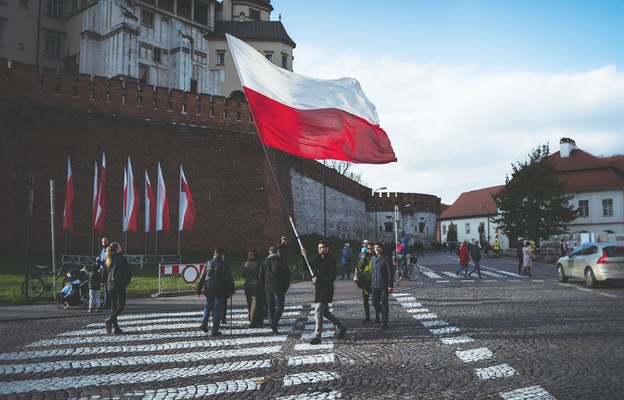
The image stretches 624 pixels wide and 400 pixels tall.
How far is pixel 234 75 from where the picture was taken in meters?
51.8

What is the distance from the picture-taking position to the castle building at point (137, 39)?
4394 centimetres

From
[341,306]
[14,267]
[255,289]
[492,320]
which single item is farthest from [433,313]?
[14,267]

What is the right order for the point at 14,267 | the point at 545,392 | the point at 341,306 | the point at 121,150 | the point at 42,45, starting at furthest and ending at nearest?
the point at 42,45 → the point at 121,150 → the point at 14,267 → the point at 341,306 → the point at 545,392

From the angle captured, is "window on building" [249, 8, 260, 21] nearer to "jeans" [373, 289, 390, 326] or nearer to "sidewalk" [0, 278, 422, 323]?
"sidewalk" [0, 278, 422, 323]

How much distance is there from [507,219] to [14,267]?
38.7m

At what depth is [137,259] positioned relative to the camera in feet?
98.9

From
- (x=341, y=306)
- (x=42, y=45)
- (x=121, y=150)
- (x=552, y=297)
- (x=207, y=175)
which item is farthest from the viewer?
(x=42, y=45)

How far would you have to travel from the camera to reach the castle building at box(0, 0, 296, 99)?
144 feet

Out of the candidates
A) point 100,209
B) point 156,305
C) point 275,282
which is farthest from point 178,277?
point 275,282

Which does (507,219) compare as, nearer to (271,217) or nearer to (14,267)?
(271,217)

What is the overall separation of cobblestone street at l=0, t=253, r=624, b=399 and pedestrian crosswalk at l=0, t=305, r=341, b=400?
0.02 metres

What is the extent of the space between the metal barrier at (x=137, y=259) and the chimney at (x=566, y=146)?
4829 centimetres

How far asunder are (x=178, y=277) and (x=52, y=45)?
118 ft

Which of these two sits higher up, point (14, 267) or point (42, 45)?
point (42, 45)
